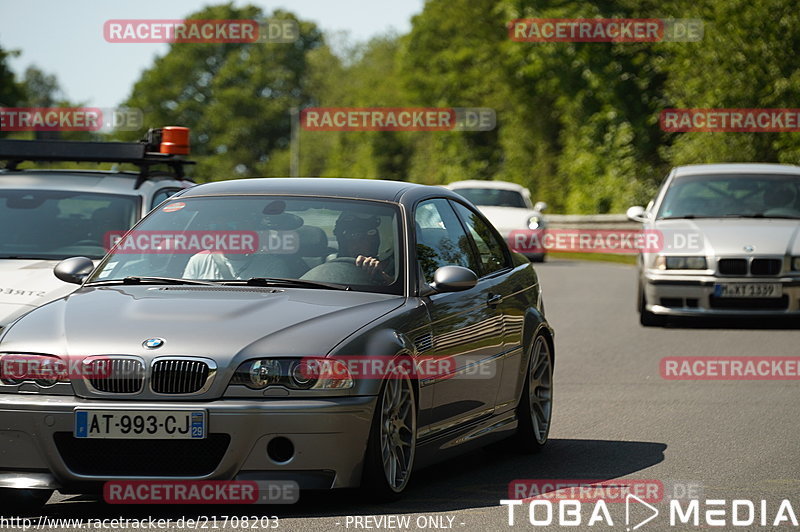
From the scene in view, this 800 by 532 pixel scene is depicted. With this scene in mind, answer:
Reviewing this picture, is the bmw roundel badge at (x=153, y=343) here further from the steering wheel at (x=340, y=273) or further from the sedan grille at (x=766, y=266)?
the sedan grille at (x=766, y=266)

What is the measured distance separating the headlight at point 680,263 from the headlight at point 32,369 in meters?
11.0

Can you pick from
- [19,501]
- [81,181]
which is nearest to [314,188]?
[19,501]

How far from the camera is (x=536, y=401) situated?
9242mm

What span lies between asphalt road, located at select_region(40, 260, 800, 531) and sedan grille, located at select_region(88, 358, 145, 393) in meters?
0.59

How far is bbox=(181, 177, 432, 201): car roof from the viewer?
823cm

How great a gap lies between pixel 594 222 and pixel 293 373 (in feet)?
115

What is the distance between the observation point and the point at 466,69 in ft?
245

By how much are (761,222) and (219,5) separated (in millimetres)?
91461

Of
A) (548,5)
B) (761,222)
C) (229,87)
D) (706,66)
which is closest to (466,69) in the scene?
(548,5)
